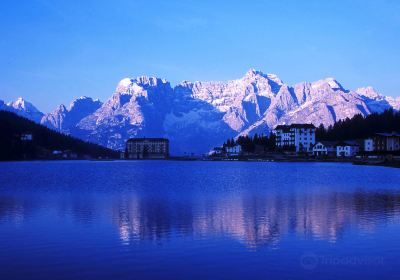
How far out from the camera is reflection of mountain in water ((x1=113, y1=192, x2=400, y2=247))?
2966 centimetres

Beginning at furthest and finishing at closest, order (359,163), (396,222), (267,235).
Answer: (359,163), (396,222), (267,235)

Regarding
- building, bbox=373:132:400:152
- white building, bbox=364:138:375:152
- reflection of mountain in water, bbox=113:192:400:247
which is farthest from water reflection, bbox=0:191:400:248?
white building, bbox=364:138:375:152

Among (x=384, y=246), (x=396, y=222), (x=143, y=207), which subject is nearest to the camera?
(x=384, y=246)

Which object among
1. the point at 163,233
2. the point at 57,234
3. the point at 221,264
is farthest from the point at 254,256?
the point at 57,234

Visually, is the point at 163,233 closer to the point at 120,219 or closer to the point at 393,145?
the point at 120,219

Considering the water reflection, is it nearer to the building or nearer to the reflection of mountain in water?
Answer: the reflection of mountain in water

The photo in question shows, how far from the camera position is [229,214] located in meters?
37.8

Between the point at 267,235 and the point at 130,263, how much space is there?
926 centimetres

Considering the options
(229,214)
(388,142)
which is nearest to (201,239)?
(229,214)

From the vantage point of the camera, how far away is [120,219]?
116ft

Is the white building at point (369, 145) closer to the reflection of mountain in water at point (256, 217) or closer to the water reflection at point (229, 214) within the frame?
the water reflection at point (229, 214)

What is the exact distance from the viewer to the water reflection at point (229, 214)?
29.7 metres

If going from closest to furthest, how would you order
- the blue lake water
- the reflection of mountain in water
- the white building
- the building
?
the blue lake water → the reflection of mountain in water → the building → the white building

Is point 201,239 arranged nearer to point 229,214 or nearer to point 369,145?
point 229,214
